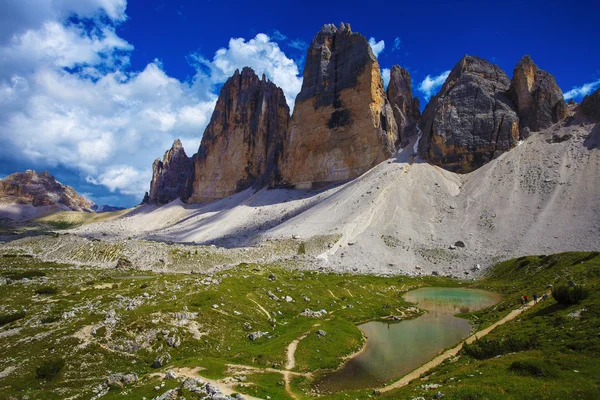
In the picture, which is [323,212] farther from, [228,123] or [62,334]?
[228,123]

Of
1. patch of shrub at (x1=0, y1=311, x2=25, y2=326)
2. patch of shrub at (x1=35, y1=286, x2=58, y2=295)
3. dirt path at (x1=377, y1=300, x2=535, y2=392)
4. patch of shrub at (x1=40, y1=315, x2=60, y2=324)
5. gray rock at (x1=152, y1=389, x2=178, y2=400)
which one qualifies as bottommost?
dirt path at (x1=377, y1=300, x2=535, y2=392)

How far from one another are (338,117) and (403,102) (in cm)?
2905

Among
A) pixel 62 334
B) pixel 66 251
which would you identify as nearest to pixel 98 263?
pixel 66 251

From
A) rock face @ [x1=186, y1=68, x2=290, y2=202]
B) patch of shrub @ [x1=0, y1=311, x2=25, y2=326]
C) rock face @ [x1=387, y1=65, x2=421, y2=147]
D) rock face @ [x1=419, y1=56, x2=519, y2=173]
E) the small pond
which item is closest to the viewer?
the small pond

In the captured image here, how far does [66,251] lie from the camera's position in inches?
2635

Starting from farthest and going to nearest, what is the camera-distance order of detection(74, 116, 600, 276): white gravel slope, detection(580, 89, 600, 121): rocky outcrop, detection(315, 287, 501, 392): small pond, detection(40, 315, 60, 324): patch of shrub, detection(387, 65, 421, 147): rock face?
detection(387, 65, 421, 147): rock face, detection(580, 89, 600, 121): rocky outcrop, detection(74, 116, 600, 276): white gravel slope, detection(40, 315, 60, 324): patch of shrub, detection(315, 287, 501, 392): small pond

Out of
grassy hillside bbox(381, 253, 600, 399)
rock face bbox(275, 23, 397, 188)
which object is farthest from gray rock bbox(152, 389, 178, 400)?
rock face bbox(275, 23, 397, 188)

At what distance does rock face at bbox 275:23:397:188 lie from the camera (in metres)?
121

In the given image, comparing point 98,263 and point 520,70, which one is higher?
point 520,70

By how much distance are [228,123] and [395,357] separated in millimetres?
173647

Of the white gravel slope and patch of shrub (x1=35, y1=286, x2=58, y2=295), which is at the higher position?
the white gravel slope

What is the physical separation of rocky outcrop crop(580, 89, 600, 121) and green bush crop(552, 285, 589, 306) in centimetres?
9368

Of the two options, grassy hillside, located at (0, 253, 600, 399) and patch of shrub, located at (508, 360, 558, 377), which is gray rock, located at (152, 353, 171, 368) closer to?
grassy hillside, located at (0, 253, 600, 399)

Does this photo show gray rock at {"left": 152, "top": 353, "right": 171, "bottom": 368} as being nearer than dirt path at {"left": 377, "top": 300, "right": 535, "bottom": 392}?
No
